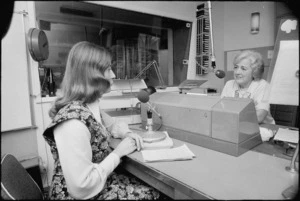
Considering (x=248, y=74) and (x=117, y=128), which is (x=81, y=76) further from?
(x=248, y=74)

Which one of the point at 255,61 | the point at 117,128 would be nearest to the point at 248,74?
the point at 255,61

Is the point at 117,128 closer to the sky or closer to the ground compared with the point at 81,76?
closer to the ground

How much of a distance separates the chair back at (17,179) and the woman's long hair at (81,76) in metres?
0.28

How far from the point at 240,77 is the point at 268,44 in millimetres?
1234

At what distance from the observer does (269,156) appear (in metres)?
1.04

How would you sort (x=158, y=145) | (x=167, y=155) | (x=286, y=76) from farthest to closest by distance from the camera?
(x=158, y=145) < (x=167, y=155) < (x=286, y=76)

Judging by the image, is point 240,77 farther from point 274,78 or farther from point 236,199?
point 236,199

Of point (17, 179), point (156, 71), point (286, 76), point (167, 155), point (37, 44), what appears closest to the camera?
point (286, 76)

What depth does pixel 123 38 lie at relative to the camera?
1936 millimetres

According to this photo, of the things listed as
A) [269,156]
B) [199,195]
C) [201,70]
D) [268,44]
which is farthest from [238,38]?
[199,195]

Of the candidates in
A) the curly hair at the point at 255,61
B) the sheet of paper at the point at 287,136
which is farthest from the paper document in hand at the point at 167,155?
the curly hair at the point at 255,61

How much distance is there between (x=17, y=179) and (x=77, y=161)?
275 mm

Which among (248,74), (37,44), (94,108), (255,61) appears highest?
(37,44)

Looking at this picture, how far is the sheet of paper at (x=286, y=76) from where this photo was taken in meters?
0.70
